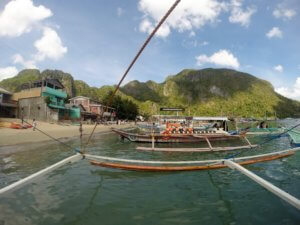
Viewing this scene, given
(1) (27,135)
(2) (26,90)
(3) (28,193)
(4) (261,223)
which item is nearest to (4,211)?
(3) (28,193)

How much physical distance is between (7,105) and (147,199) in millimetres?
39753

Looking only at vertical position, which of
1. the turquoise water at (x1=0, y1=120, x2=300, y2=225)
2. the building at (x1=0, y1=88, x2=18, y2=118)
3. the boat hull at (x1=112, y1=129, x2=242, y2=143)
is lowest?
the turquoise water at (x1=0, y1=120, x2=300, y2=225)

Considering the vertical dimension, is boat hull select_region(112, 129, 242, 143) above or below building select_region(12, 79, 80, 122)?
below

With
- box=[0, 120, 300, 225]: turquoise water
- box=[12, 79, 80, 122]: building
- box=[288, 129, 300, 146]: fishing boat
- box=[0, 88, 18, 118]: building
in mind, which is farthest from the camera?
box=[12, 79, 80, 122]: building

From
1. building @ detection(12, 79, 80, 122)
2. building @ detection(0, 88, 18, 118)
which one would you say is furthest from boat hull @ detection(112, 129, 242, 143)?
building @ detection(0, 88, 18, 118)

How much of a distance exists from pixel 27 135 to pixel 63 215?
21243 millimetres

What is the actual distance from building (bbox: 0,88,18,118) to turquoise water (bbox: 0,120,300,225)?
32.6 m

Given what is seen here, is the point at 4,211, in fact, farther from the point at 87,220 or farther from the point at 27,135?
the point at 27,135

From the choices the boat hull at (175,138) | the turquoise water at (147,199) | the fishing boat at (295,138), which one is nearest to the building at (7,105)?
the boat hull at (175,138)

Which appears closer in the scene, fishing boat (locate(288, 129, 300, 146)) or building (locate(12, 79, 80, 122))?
fishing boat (locate(288, 129, 300, 146))

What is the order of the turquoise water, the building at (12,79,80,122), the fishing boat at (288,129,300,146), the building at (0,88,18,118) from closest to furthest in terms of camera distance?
the turquoise water, the fishing boat at (288,129,300,146), the building at (0,88,18,118), the building at (12,79,80,122)

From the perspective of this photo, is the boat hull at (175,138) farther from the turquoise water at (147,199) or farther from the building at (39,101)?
the building at (39,101)

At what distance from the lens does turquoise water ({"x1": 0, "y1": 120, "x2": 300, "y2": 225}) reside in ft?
17.3

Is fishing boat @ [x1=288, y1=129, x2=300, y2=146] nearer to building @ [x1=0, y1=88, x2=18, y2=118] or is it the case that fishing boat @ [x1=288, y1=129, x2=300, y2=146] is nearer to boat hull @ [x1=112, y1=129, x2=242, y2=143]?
boat hull @ [x1=112, y1=129, x2=242, y2=143]
